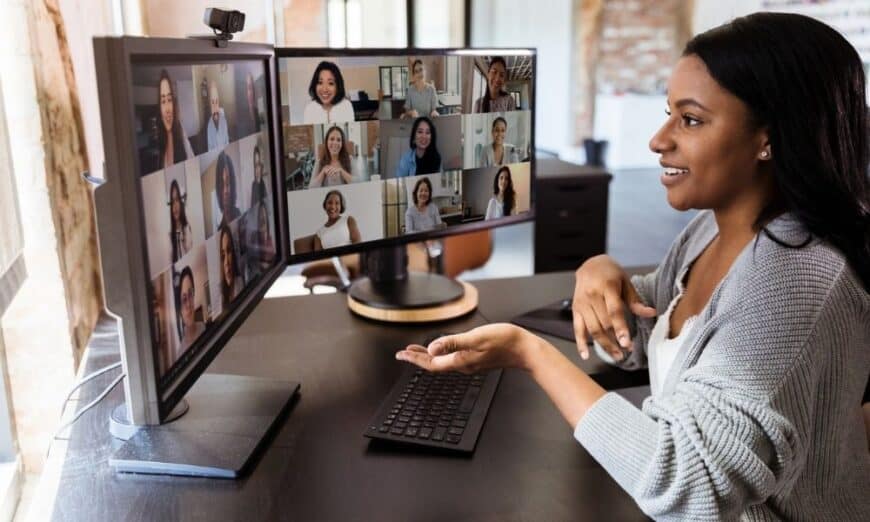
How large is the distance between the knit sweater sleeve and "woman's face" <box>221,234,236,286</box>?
0.48 meters

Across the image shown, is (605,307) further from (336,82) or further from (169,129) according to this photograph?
(169,129)

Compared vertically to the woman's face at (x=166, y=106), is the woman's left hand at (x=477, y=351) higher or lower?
lower

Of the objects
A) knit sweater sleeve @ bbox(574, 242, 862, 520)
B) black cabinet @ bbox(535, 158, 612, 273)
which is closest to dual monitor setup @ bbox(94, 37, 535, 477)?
knit sweater sleeve @ bbox(574, 242, 862, 520)

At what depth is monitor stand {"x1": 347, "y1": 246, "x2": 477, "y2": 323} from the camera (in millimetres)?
1427

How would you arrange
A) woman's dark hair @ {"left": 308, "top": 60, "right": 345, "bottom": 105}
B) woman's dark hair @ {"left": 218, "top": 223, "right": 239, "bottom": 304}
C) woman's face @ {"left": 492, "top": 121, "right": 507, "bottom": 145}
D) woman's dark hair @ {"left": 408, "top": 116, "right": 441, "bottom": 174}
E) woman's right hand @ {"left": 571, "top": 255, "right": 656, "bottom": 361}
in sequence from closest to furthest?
woman's dark hair @ {"left": 218, "top": 223, "right": 239, "bottom": 304} → woman's right hand @ {"left": 571, "top": 255, "right": 656, "bottom": 361} → woman's dark hair @ {"left": 308, "top": 60, "right": 345, "bottom": 105} → woman's dark hair @ {"left": 408, "top": 116, "right": 441, "bottom": 174} → woman's face @ {"left": 492, "top": 121, "right": 507, "bottom": 145}

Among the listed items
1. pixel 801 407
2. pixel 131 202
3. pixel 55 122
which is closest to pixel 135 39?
pixel 131 202

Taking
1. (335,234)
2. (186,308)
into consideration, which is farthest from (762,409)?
(335,234)

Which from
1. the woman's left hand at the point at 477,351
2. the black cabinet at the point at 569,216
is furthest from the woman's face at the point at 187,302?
the black cabinet at the point at 569,216

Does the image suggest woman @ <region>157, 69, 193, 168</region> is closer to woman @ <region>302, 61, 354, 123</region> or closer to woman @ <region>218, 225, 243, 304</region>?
woman @ <region>218, 225, 243, 304</region>

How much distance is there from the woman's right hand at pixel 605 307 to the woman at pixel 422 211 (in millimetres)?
307

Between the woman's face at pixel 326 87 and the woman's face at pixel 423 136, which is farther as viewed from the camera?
the woman's face at pixel 423 136

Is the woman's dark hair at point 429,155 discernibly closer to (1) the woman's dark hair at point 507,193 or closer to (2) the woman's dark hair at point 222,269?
(1) the woman's dark hair at point 507,193

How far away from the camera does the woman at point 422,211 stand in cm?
142

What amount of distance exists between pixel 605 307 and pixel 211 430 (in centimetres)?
62
